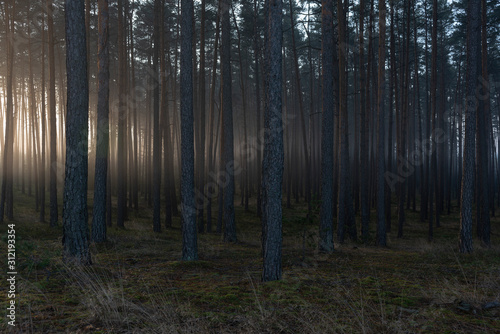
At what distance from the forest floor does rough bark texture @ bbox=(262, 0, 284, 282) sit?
739mm

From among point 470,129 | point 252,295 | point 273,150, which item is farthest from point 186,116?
point 470,129

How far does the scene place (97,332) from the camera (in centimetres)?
411

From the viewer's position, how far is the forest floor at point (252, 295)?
170 inches

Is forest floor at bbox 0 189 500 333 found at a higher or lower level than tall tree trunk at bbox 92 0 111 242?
lower

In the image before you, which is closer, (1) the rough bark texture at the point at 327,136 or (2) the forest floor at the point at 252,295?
(2) the forest floor at the point at 252,295

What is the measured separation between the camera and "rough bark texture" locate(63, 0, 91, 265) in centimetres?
772

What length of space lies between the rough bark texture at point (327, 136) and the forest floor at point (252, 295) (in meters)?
1.36

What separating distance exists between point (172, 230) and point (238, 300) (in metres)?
12.7

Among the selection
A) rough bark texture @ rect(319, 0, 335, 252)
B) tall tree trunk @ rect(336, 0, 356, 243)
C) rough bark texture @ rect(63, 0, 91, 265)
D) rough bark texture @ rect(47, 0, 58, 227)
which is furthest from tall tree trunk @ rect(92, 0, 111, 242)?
tall tree trunk @ rect(336, 0, 356, 243)

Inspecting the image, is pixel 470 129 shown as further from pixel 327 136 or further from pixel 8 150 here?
pixel 8 150

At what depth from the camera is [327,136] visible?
11.6 metres

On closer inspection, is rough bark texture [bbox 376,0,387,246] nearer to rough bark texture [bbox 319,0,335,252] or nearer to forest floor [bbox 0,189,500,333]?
rough bark texture [bbox 319,0,335,252]

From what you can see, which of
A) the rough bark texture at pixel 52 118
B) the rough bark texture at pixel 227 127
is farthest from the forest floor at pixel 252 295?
the rough bark texture at pixel 52 118

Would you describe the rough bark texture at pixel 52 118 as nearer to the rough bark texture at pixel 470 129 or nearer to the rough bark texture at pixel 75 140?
the rough bark texture at pixel 75 140
